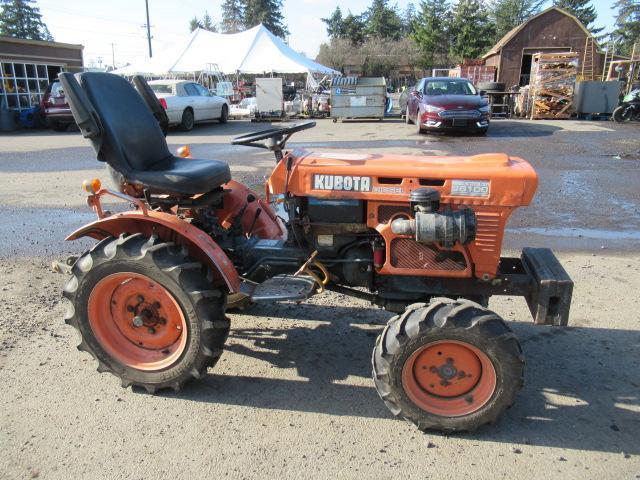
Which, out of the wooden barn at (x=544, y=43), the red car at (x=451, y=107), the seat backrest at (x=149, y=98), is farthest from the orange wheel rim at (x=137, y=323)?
the wooden barn at (x=544, y=43)

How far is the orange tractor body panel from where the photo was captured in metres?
2.74

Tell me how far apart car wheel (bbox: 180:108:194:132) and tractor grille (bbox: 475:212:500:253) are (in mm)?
15064

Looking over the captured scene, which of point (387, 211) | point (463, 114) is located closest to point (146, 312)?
point (387, 211)

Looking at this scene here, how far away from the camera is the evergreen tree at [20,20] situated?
51.9 meters

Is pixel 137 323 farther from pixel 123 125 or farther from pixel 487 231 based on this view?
pixel 487 231

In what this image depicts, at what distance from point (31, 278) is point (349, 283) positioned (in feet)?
10.5

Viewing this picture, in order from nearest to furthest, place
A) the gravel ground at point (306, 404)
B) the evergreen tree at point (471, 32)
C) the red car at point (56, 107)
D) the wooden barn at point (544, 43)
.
Answer: the gravel ground at point (306, 404)
the red car at point (56, 107)
the wooden barn at point (544, 43)
the evergreen tree at point (471, 32)

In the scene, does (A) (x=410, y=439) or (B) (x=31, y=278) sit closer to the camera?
(A) (x=410, y=439)

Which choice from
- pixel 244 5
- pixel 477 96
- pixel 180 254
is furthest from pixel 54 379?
pixel 244 5

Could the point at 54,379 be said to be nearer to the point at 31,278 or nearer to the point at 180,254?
the point at 180,254

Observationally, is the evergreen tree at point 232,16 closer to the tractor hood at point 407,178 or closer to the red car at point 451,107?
the red car at point 451,107

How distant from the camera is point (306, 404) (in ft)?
9.56

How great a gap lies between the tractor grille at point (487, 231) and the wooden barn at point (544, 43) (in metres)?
28.6

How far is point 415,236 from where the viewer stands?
8.82 ft
